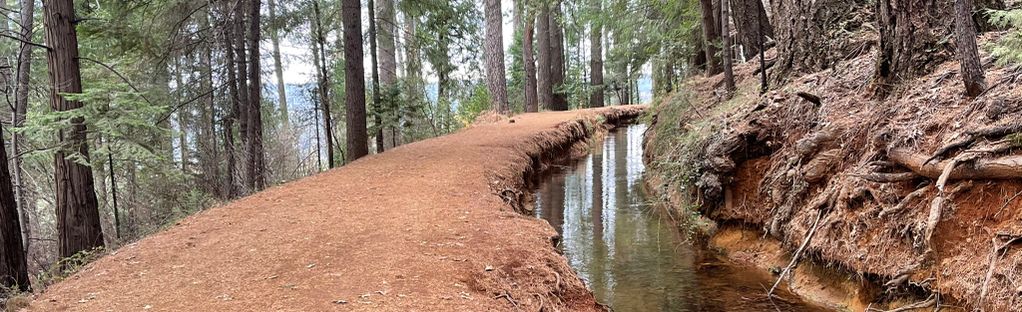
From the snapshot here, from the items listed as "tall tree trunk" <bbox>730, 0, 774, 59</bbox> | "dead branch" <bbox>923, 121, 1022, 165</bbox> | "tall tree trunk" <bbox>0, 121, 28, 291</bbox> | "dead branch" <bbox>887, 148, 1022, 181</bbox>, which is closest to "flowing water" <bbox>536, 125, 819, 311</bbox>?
"dead branch" <bbox>887, 148, 1022, 181</bbox>

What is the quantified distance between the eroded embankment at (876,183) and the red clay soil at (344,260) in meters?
2.18

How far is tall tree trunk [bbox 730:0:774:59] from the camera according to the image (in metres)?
10.3

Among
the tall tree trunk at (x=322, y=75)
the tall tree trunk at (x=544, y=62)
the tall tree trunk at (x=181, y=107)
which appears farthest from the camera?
the tall tree trunk at (x=544, y=62)

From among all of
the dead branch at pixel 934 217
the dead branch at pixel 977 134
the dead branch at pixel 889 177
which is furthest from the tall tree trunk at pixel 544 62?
the dead branch at pixel 934 217

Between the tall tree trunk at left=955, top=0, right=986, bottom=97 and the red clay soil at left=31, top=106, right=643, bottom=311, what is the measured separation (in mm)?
3161

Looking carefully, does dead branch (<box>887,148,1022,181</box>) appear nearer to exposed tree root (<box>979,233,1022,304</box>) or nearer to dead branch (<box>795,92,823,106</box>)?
exposed tree root (<box>979,233,1022,304</box>)

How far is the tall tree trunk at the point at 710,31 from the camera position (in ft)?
35.0

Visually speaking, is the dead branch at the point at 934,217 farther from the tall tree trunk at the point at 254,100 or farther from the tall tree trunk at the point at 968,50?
the tall tree trunk at the point at 254,100

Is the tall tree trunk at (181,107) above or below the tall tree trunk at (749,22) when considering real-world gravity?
below

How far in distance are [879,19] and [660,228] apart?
3.34 meters

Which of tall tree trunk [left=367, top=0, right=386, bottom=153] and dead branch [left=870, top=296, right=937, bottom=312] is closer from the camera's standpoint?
dead branch [left=870, top=296, right=937, bottom=312]

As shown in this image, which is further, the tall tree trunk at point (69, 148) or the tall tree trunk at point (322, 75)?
the tall tree trunk at point (322, 75)

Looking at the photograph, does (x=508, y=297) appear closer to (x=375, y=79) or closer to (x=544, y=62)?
(x=375, y=79)

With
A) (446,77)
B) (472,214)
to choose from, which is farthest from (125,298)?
(446,77)
